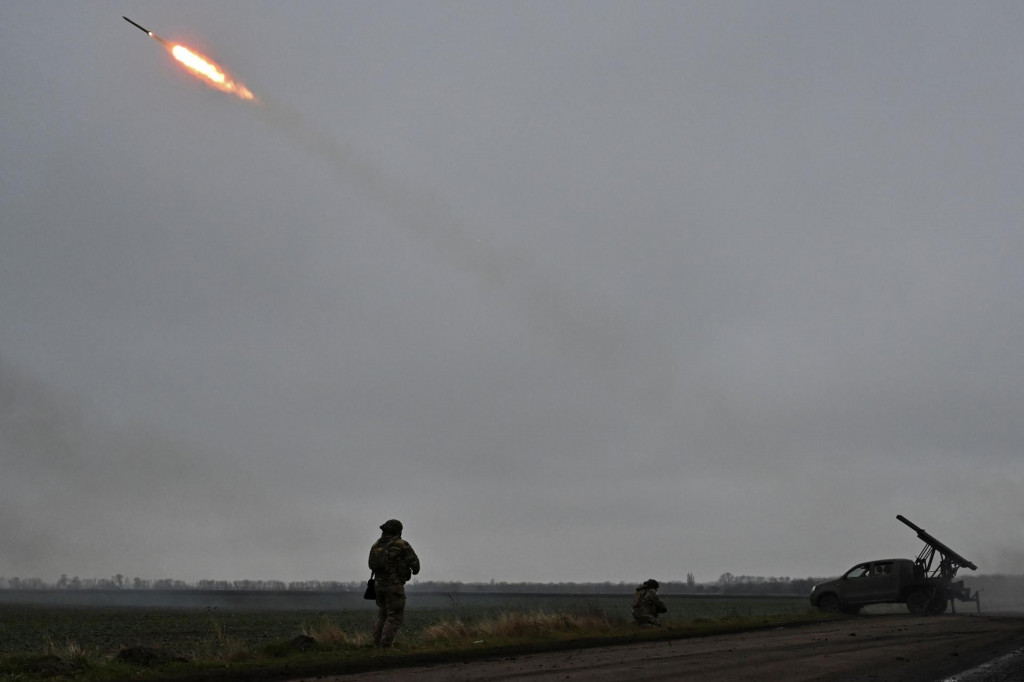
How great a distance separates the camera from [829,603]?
3031 cm

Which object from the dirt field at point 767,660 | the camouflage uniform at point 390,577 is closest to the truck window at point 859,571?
the dirt field at point 767,660

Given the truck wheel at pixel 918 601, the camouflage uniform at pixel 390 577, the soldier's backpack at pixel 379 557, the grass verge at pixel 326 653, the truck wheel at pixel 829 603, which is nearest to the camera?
the grass verge at pixel 326 653

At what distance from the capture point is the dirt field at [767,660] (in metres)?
11.1

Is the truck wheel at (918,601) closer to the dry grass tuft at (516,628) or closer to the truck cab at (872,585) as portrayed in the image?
the truck cab at (872,585)

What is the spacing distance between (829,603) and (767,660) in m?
19.3

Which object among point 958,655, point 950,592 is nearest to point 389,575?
point 958,655

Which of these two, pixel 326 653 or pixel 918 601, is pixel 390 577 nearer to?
pixel 326 653

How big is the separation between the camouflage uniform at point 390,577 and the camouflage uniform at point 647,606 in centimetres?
839

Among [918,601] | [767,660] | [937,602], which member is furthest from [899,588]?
[767,660]

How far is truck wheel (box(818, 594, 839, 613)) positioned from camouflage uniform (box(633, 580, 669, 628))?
37.3 feet

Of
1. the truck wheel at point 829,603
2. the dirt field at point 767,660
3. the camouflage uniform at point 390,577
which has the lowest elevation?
the truck wheel at point 829,603

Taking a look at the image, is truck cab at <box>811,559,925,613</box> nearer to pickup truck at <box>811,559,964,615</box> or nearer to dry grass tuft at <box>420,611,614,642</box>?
pickup truck at <box>811,559,964,615</box>

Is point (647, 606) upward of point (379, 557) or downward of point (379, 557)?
downward

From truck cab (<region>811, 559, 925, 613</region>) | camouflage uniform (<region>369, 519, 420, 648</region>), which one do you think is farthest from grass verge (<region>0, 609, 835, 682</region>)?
truck cab (<region>811, 559, 925, 613</region>)
